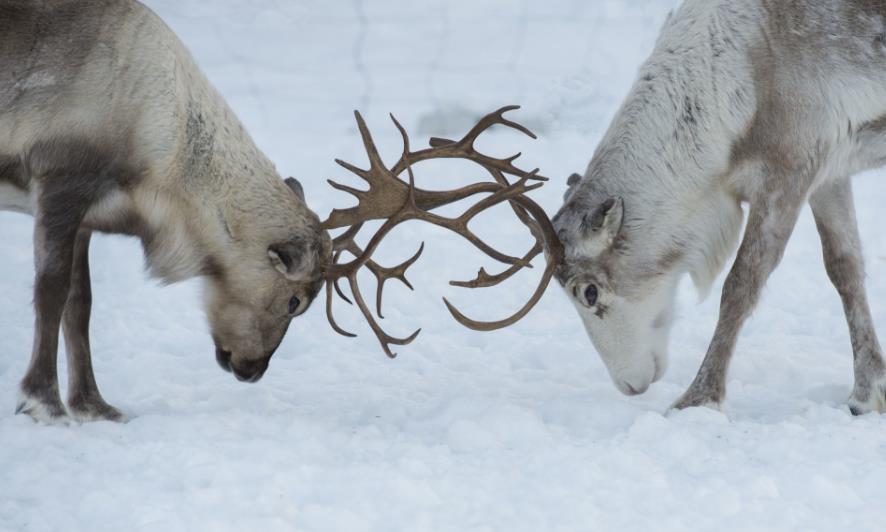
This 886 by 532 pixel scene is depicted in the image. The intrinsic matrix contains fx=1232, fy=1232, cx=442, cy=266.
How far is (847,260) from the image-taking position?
16.2 feet

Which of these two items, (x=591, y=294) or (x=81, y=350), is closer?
(x=81, y=350)

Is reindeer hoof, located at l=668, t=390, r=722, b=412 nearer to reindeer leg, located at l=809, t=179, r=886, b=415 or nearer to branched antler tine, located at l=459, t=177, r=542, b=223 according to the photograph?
reindeer leg, located at l=809, t=179, r=886, b=415

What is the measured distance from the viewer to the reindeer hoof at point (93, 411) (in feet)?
14.5

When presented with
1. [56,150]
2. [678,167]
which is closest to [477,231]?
[678,167]

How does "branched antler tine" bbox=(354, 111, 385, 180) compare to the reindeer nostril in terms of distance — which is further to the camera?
the reindeer nostril

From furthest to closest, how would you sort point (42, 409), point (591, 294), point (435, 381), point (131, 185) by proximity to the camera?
point (435, 381) → point (591, 294) → point (131, 185) → point (42, 409)

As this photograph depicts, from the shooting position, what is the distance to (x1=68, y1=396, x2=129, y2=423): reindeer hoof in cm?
441

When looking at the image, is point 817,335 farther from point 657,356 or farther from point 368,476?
point 368,476

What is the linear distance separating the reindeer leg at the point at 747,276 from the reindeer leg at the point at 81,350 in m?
2.10

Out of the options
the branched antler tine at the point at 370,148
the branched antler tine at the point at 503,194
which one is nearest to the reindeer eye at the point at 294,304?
the branched antler tine at the point at 370,148

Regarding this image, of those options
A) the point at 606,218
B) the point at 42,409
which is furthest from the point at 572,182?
the point at 42,409

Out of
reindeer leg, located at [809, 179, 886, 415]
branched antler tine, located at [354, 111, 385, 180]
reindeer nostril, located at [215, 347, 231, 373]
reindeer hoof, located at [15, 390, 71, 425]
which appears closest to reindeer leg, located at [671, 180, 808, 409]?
reindeer leg, located at [809, 179, 886, 415]

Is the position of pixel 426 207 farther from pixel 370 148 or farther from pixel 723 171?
pixel 723 171

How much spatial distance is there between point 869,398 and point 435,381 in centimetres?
172
